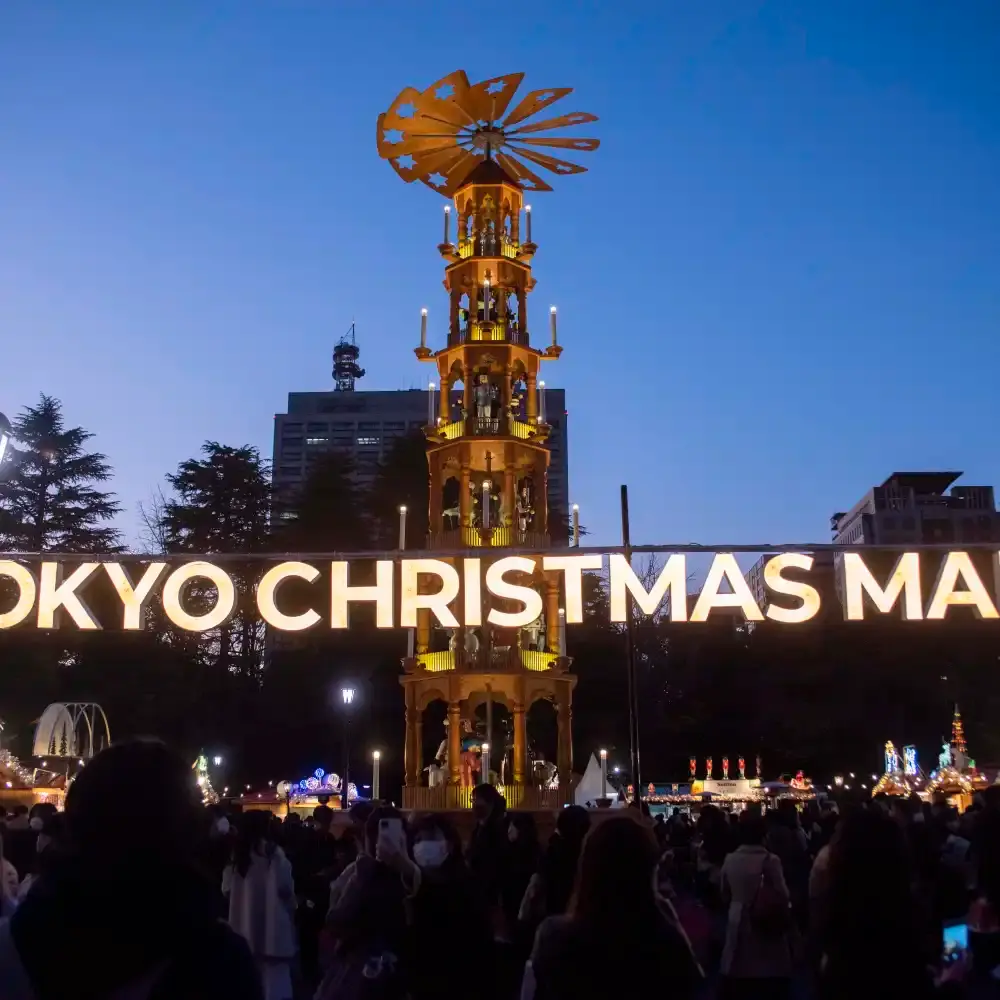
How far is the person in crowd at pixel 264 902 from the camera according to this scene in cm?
1014

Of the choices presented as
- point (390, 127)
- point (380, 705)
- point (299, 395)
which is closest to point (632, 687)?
point (390, 127)

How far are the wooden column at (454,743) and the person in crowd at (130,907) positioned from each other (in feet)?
83.7

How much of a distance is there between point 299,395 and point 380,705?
219ft

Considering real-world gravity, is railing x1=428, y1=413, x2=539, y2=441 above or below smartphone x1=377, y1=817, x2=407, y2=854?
above

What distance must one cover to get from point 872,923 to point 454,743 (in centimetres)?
2458

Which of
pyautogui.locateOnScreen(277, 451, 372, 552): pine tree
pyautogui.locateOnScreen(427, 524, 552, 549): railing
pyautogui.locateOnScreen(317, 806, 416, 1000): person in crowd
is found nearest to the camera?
pyautogui.locateOnScreen(317, 806, 416, 1000): person in crowd

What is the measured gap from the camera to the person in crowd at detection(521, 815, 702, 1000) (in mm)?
4191

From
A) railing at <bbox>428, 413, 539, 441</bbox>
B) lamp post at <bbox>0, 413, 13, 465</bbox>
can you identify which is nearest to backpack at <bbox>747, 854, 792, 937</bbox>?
lamp post at <bbox>0, 413, 13, 465</bbox>

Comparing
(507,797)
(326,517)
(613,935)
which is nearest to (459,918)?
(613,935)

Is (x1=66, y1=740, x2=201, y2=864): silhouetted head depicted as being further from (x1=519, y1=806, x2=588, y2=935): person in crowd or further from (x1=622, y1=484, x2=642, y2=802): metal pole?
(x1=622, y1=484, x2=642, y2=802): metal pole

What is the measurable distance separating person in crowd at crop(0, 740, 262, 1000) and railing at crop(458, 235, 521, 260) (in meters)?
29.4

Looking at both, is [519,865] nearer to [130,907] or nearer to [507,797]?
[130,907]

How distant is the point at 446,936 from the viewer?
217 inches

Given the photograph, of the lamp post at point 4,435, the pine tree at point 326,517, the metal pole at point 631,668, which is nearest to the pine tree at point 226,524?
the pine tree at point 326,517
